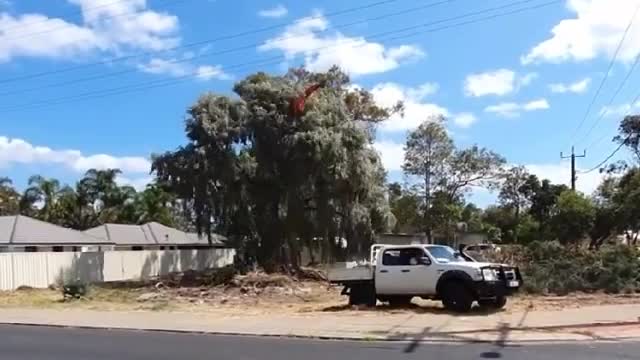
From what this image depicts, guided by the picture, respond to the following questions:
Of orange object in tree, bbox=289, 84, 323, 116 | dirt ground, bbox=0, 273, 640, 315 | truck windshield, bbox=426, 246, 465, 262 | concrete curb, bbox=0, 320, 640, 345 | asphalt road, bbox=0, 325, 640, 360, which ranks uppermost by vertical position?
orange object in tree, bbox=289, 84, 323, 116

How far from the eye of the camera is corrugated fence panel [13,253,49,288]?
36.0m

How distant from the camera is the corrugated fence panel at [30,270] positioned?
36.0 m

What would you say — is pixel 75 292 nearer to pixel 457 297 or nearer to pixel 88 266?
pixel 88 266

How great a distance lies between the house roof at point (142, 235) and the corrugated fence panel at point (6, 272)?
27264 mm

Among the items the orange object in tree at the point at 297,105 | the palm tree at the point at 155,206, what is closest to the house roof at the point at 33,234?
the orange object in tree at the point at 297,105

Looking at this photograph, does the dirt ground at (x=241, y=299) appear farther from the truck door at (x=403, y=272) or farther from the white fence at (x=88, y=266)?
the white fence at (x=88, y=266)

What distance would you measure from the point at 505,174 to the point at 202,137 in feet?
123

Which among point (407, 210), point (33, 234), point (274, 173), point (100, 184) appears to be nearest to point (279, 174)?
point (274, 173)

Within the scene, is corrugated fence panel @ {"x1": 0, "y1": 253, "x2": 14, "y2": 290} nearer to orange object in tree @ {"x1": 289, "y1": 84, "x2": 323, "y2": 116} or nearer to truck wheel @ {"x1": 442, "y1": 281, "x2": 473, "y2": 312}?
orange object in tree @ {"x1": 289, "y1": 84, "x2": 323, "y2": 116}

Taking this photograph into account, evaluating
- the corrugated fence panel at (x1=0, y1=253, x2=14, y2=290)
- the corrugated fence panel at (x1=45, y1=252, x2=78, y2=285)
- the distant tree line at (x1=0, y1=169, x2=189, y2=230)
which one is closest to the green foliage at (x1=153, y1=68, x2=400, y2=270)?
the corrugated fence panel at (x1=45, y1=252, x2=78, y2=285)

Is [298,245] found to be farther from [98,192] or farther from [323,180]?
[98,192]

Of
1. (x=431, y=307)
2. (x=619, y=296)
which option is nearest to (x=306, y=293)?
(x=431, y=307)

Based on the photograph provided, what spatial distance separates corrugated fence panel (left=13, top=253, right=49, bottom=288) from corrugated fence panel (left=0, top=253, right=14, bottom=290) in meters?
0.24

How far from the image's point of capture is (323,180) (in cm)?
4244
